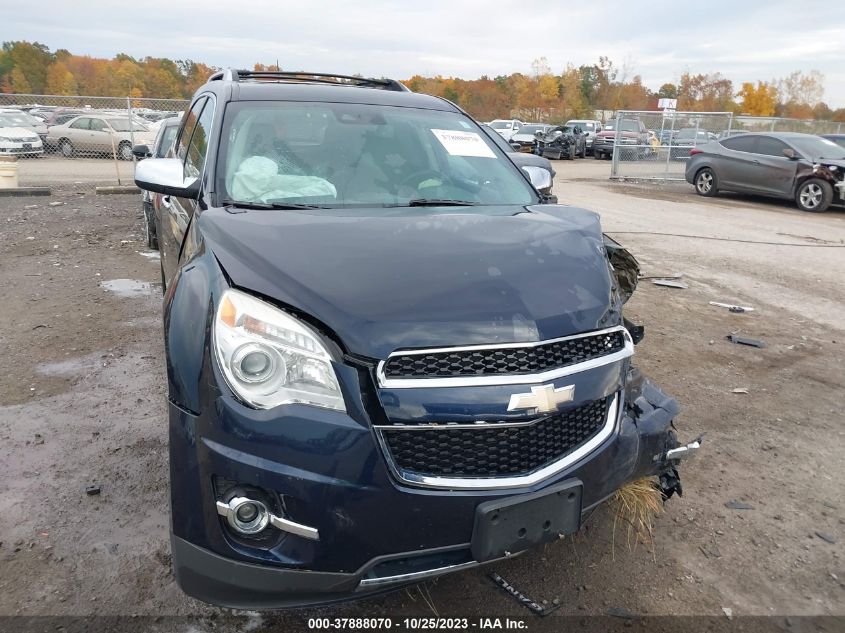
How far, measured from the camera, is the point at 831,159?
13859 mm

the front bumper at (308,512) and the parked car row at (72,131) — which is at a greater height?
the parked car row at (72,131)

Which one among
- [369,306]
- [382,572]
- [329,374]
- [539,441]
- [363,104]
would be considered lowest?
[382,572]

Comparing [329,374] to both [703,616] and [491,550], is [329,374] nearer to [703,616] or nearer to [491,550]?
[491,550]

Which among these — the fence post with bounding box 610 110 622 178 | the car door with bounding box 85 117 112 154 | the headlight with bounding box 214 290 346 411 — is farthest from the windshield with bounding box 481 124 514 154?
the car door with bounding box 85 117 112 154

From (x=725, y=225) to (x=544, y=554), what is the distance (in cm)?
1055

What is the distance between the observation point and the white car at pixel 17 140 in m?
20.4

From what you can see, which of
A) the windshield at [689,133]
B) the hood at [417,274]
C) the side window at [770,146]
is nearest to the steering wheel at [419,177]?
the hood at [417,274]

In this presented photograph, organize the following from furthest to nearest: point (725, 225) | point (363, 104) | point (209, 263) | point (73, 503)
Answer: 1. point (725, 225)
2. point (363, 104)
3. point (73, 503)
4. point (209, 263)

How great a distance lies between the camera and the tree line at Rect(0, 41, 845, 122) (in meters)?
62.2

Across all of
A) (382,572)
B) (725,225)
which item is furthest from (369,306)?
(725,225)

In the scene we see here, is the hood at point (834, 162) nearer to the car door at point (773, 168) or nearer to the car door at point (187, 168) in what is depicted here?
the car door at point (773, 168)

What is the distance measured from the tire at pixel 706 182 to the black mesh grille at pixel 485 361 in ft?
52.0

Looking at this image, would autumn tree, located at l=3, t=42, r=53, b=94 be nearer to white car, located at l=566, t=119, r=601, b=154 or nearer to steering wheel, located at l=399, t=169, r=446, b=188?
white car, located at l=566, t=119, r=601, b=154

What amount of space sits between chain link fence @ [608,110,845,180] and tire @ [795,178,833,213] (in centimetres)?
591
